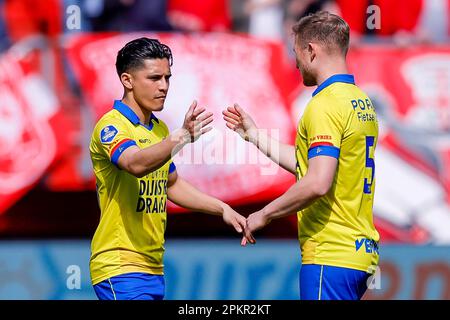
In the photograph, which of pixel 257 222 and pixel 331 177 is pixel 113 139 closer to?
pixel 257 222

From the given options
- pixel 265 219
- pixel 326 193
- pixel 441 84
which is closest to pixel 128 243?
pixel 265 219

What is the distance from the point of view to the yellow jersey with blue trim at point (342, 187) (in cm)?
529

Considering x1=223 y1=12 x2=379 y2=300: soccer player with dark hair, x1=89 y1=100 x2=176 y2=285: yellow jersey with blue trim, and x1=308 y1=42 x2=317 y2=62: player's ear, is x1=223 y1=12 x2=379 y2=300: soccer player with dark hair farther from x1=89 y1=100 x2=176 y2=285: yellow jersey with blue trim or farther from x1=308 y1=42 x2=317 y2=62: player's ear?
x1=89 y1=100 x2=176 y2=285: yellow jersey with blue trim

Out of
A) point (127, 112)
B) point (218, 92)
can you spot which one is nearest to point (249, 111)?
point (218, 92)

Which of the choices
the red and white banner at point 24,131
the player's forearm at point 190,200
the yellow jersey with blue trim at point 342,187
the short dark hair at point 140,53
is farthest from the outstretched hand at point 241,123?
the red and white banner at point 24,131

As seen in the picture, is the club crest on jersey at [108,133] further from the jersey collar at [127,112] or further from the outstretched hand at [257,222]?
the outstretched hand at [257,222]

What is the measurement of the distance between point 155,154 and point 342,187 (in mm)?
1041

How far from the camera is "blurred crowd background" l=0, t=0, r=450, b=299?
31.3ft

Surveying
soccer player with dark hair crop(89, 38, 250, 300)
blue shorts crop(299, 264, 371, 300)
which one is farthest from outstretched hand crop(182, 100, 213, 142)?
blue shorts crop(299, 264, 371, 300)

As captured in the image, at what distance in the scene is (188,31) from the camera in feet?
31.6

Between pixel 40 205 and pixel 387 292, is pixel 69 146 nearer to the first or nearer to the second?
pixel 40 205

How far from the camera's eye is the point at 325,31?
214 inches

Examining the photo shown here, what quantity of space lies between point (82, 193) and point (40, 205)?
1.40 ft

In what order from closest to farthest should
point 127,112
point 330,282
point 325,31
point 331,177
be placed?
point 331,177, point 330,282, point 325,31, point 127,112
